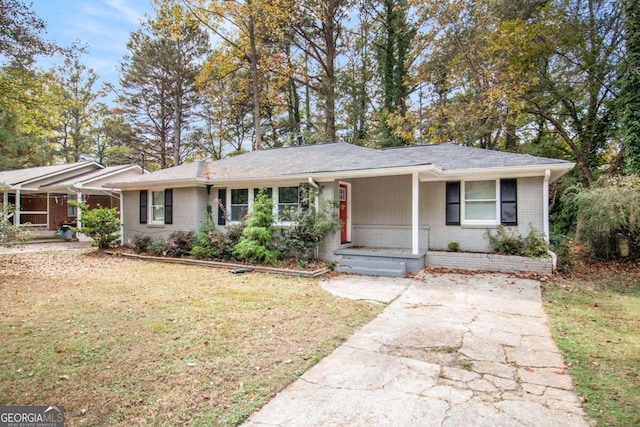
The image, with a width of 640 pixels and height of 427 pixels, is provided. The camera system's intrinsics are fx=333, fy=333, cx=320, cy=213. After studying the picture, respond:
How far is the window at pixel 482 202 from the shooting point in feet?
30.7

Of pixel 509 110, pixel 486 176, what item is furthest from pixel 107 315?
pixel 509 110

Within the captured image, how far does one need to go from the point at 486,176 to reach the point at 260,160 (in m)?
7.80

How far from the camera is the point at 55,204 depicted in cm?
1903

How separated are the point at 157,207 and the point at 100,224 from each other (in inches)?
85.0

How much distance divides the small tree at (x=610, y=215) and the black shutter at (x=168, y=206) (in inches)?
526

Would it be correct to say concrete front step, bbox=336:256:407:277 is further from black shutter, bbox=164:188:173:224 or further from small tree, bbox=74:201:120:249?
small tree, bbox=74:201:120:249

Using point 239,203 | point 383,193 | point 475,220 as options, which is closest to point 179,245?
point 239,203

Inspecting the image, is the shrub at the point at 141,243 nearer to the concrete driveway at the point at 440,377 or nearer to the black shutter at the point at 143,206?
the black shutter at the point at 143,206

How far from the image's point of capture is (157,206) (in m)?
13.0

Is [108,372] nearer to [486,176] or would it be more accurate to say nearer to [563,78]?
[486,176]

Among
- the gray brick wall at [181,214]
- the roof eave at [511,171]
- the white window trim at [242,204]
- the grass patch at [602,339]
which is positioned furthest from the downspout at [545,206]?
the gray brick wall at [181,214]

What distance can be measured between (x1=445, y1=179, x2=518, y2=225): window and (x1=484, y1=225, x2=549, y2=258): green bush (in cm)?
40

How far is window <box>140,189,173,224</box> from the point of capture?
12438 mm

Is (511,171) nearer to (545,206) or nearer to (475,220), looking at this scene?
(545,206)
